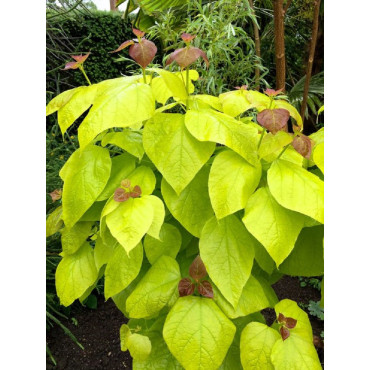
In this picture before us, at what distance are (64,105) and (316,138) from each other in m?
0.51

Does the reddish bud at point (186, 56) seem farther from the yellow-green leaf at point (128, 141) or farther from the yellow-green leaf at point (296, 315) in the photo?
the yellow-green leaf at point (296, 315)

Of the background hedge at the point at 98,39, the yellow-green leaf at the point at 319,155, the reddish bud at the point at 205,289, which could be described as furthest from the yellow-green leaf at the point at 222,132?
the background hedge at the point at 98,39

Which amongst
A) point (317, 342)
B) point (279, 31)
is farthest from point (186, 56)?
point (317, 342)

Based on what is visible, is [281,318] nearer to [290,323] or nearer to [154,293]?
[290,323]

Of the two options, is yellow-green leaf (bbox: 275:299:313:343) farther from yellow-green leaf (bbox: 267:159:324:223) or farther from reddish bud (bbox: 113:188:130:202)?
reddish bud (bbox: 113:188:130:202)

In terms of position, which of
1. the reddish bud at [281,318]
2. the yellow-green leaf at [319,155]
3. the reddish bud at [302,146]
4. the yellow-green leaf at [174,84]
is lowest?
the reddish bud at [281,318]

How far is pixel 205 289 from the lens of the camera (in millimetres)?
644

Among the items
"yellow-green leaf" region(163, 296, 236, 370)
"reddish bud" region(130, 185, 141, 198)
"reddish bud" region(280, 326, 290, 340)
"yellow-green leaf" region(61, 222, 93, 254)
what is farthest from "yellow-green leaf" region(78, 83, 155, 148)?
"reddish bud" region(280, 326, 290, 340)

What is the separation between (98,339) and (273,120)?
1.63m

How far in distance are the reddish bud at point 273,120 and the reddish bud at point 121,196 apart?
24cm

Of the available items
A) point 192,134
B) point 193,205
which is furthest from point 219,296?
point 192,134

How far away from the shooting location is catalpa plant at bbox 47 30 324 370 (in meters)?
0.60

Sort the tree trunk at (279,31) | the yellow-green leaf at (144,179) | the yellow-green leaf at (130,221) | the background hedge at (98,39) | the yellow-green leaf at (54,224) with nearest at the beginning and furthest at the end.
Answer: the yellow-green leaf at (130,221) < the yellow-green leaf at (144,179) < the yellow-green leaf at (54,224) < the tree trunk at (279,31) < the background hedge at (98,39)

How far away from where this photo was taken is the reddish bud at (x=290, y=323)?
2.23 feet
